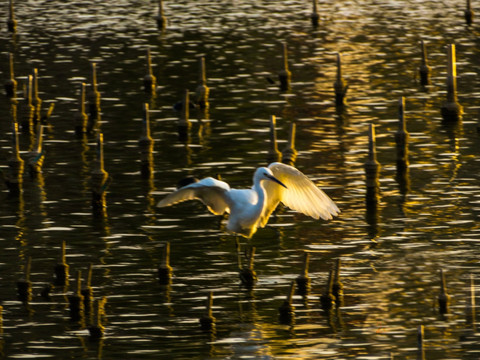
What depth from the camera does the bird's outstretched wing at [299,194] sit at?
31.6 m

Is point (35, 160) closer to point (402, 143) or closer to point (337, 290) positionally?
point (402, 143)

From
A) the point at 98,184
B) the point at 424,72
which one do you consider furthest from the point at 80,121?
the point at 424,72

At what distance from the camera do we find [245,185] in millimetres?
42500

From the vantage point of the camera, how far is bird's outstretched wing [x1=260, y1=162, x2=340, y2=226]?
1244 inches

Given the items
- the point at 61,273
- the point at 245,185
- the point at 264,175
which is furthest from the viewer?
the point at 245,185

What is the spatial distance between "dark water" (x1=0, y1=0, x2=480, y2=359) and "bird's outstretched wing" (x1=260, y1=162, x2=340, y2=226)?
6.21 feet

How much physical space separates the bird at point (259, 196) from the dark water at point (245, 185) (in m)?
1.82

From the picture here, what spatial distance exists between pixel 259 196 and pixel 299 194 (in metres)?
1.62

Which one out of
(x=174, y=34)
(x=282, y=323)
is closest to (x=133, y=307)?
(x=282, y=323)

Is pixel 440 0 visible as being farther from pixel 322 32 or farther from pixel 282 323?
pixel 282 323

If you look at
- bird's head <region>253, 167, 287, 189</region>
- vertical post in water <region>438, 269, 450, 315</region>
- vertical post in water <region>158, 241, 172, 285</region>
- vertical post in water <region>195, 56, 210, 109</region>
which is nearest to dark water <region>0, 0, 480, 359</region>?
vertical post in water <region>438, 269, 450, 315</region>

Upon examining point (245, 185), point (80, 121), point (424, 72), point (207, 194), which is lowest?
point (245, 185)

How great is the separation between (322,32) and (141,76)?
710 inches

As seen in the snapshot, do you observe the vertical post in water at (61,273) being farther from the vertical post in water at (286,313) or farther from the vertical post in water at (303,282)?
the vertical post in water at (286,313)
